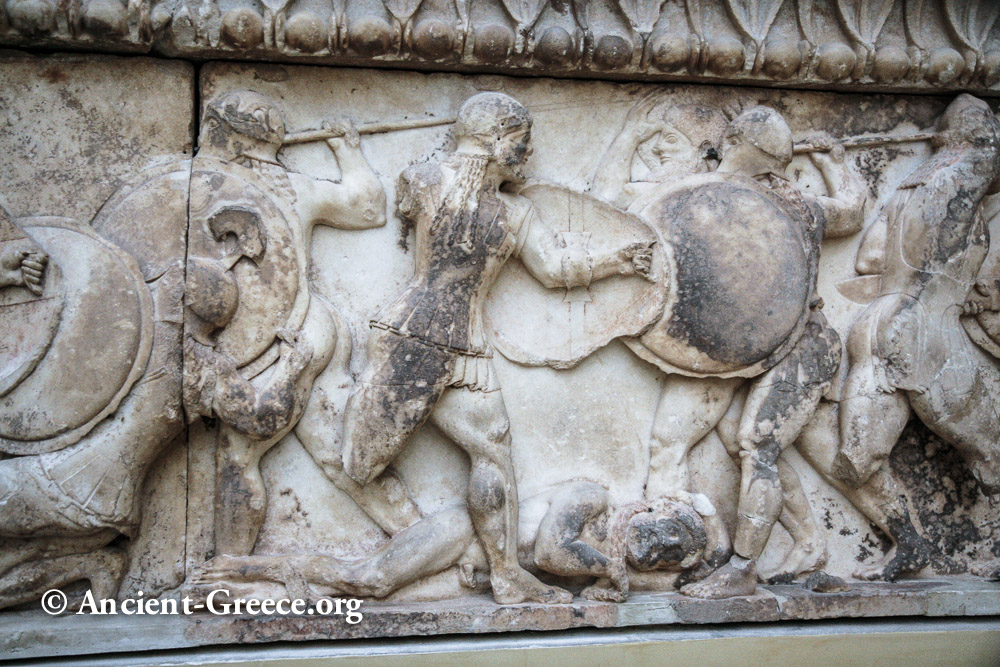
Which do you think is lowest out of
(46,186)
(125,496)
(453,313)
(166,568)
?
(166,568)

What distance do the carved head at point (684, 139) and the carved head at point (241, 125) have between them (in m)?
1.44

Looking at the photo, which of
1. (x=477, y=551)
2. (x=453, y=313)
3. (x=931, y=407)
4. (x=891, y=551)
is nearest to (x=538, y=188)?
(x=453, y=313)

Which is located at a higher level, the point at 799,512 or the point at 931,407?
the point at 931,407

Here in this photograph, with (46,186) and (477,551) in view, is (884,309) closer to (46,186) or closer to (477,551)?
(477,551)

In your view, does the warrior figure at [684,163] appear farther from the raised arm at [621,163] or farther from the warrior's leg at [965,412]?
the warrior's leg at [965,412]

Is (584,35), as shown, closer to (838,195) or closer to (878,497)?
(838,195)

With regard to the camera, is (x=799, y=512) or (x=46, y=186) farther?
(x=799, y=512)

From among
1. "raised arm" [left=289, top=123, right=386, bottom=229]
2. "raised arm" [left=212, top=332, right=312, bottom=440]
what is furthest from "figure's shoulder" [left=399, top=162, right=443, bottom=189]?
"raised arm" [left=212, top=332, right=312, bottom=440]

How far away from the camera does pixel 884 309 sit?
13.5ft

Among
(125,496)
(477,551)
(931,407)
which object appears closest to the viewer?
(125,496)

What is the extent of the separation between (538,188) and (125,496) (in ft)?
6.12

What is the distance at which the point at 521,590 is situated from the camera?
3.74 m

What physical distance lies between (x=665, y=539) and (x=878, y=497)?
3.06ft

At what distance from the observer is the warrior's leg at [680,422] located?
3951mm
